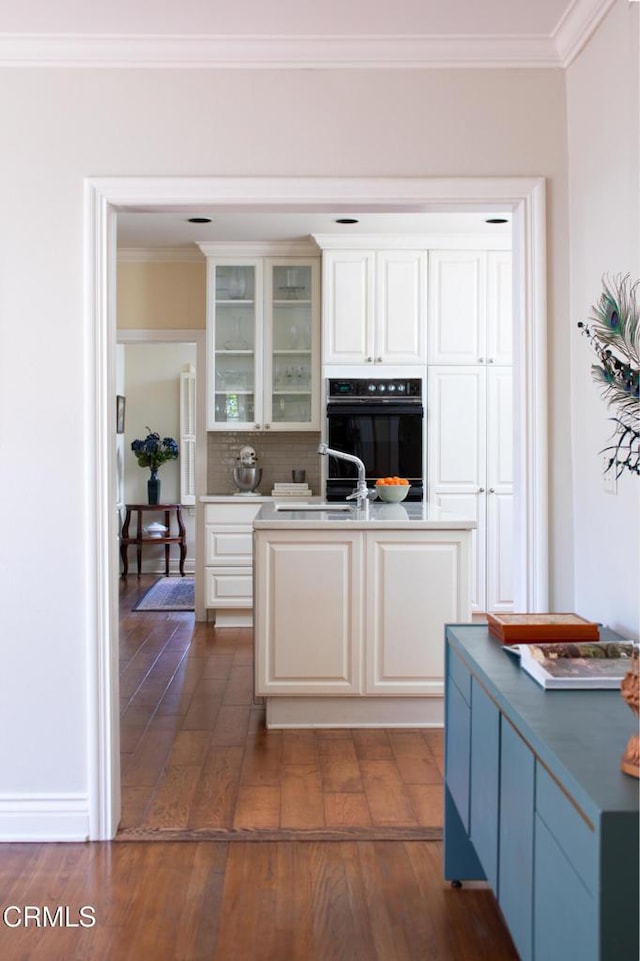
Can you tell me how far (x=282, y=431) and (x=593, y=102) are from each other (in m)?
4.23

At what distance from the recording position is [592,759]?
146cm

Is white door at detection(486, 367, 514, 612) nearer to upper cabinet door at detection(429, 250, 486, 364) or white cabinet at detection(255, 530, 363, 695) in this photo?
upper cabinet door at detection(429, 250, 486, 364)

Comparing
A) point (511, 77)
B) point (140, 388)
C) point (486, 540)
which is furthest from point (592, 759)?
point (140, 388)

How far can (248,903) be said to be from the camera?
249 cm

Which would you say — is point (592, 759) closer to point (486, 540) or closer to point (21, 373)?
point (21, 373)

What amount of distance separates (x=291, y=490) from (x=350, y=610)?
2.63 m

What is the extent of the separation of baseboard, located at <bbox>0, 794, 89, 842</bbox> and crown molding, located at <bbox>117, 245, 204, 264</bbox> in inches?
182

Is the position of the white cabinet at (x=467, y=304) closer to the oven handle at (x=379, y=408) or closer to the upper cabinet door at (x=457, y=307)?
the upper cabinet door at (x=457, y=307)

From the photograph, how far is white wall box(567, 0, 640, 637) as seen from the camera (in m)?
2.36

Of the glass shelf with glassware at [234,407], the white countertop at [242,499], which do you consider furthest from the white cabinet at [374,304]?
the white countertop at [242,499]

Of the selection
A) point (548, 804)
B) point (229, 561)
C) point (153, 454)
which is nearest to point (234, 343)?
point (229, 561)

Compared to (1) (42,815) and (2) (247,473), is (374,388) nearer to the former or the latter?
(2) (247,473)

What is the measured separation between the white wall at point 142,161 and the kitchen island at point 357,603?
1.06 m

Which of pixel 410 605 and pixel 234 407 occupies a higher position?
pixel 234 407
